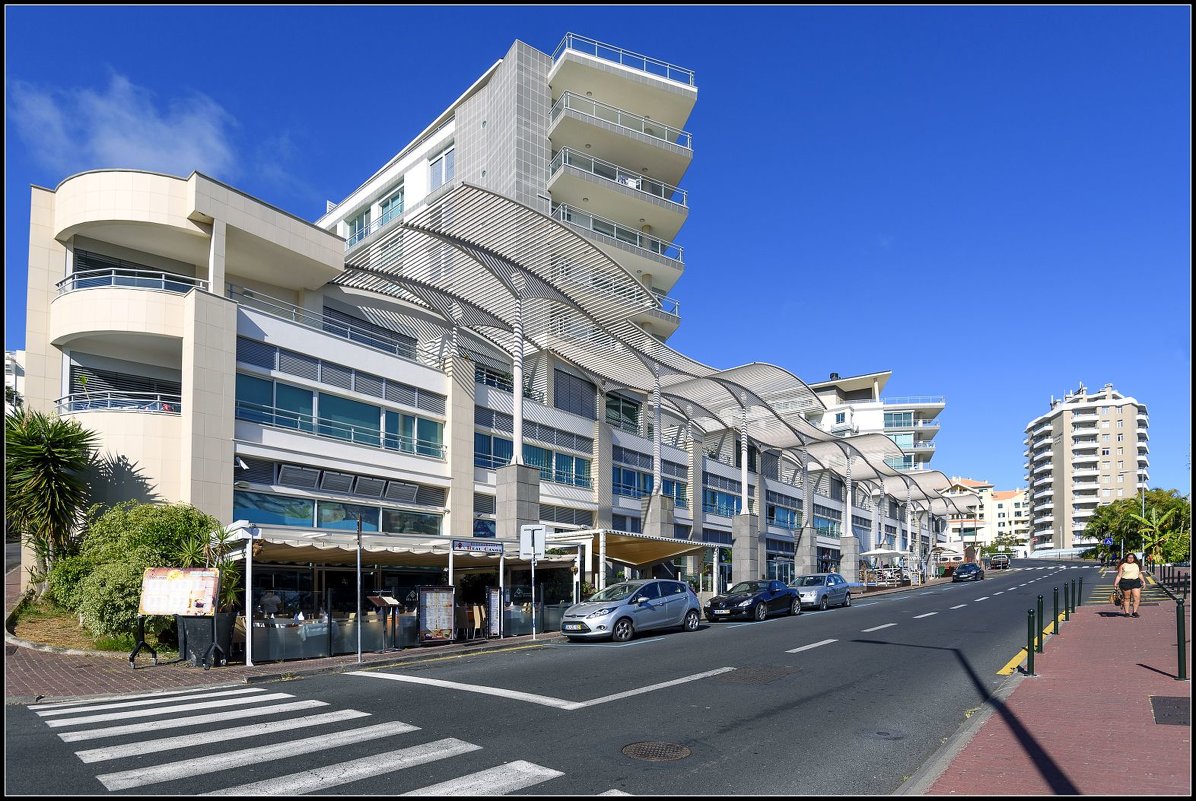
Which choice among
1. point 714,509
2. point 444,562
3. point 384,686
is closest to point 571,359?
point 444,562

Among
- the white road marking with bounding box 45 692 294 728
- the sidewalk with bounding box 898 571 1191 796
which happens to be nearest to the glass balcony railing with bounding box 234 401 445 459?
the white road marking with bounding box 45 692 294 728

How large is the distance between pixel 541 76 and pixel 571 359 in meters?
16.1

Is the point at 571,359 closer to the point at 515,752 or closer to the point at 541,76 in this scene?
the point at 541,76

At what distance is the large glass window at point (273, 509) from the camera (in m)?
25.3

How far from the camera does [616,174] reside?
4650cm

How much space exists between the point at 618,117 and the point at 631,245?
734 centimetres

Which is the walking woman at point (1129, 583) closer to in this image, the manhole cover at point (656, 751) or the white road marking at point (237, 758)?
the manhole cover at point (656, 751)

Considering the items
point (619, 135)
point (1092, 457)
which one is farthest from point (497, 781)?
point (1092, 457)

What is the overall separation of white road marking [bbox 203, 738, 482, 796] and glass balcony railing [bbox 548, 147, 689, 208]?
3772 cm

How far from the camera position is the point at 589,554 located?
91.7ft

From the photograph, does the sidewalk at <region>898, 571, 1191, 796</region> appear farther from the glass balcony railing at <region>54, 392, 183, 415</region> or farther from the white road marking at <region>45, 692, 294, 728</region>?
the glass balcony railing at <region>54, 392, 183, 415</region>

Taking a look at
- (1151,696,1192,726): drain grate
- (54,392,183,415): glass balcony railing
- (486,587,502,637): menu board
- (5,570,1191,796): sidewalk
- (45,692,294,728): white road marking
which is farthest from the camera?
(54,392,183,415): glass balcony railing

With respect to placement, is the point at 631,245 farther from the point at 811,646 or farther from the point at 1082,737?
the point at 1082,737

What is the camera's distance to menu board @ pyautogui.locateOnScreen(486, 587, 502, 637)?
22109 mm
